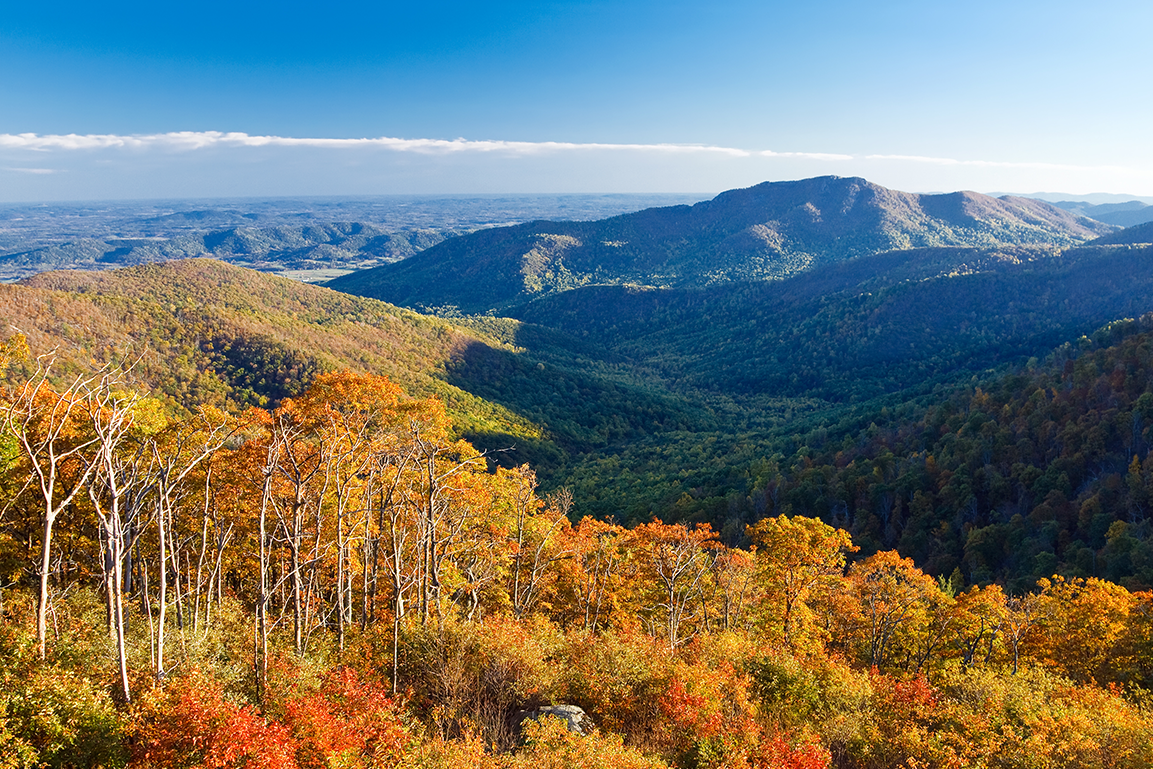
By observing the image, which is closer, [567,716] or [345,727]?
[345,727]

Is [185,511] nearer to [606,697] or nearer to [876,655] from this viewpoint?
[606,697]

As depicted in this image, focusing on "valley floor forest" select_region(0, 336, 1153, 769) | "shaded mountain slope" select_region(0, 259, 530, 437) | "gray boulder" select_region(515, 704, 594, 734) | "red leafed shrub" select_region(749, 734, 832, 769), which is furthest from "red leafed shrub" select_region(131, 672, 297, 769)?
"shaded mountain slope" select_region(0, 259, 530, 437)

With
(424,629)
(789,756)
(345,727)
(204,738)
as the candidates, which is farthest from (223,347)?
(789,756)

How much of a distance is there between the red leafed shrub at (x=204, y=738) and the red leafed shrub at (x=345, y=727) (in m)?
0.74

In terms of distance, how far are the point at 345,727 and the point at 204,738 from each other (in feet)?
12.9

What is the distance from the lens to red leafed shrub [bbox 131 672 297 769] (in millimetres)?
15172

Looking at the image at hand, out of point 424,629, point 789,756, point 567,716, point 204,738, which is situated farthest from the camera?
point 424,629

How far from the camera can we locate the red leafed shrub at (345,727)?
17.1 m

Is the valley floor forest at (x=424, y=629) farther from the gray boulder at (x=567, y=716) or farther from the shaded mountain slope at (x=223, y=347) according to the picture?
the shaded mountain slope at (x=223, y=347)

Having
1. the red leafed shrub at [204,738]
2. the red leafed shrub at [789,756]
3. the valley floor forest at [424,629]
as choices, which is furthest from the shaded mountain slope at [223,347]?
the red leafed shrub at [789,756]

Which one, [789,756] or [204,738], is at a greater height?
[204,738]

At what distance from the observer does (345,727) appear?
59.7 ft

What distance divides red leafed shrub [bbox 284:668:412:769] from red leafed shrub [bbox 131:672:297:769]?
0.74 metres

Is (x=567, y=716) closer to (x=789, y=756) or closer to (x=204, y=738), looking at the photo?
(x=789, y=756)
